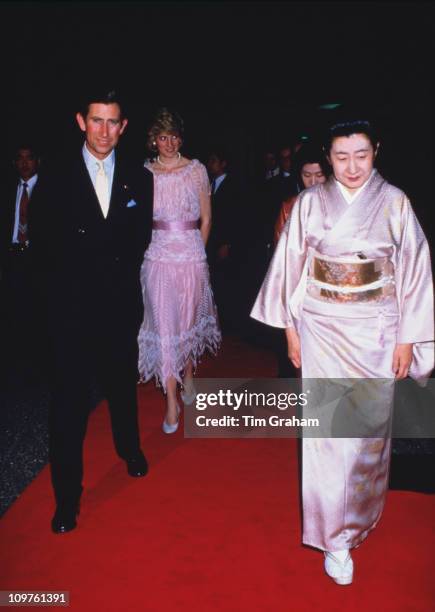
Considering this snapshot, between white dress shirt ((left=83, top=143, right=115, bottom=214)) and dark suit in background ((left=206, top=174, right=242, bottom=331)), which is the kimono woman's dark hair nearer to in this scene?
white dress shirt ((left=83, top=143, right=115, bottom=214))

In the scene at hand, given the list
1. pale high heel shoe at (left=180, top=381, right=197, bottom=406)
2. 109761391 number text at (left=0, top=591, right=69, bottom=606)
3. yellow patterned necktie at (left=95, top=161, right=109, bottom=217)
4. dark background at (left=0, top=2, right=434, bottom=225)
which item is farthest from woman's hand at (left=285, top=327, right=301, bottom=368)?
dark background at (left=0, top=2, right=434, bottom=225)

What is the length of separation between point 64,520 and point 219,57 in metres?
8.09

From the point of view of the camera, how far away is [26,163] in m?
5.16

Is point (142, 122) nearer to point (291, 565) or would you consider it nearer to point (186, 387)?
point (186, 387)

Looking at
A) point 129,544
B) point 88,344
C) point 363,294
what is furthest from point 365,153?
point 129,544

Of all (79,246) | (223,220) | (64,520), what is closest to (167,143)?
(79,246)

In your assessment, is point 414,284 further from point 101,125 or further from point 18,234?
point 18,234

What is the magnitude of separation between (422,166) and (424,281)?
3958 millimetres

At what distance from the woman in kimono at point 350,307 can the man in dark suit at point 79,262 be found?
723 millimetres

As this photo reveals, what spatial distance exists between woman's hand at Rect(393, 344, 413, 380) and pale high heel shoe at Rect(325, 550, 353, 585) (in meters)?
0.70

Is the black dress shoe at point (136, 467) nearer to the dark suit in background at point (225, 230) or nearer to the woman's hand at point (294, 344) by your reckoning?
the woman's hand at point (294, 344)

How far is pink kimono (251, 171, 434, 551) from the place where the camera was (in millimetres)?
2072

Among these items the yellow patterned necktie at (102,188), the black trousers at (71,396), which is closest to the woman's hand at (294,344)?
the black trousers at (71,396)

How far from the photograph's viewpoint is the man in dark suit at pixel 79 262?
2.40 meters
